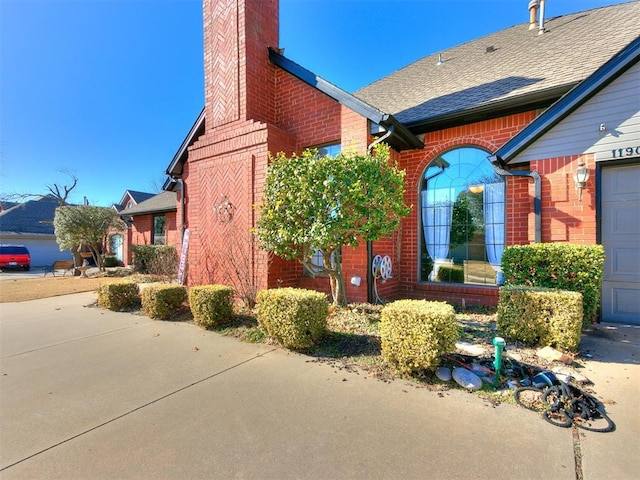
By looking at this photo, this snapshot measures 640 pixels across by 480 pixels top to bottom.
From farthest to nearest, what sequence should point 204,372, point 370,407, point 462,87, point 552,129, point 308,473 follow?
point 462,87 < point 552,129 < point 204,372 < point 370,407 < point 308,473

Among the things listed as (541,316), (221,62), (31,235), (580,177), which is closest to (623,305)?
(580,177)

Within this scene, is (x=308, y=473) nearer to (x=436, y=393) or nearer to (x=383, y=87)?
(x=436, y=393)

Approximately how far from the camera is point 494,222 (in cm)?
694

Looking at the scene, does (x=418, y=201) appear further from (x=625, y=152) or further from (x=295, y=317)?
(x=295, y=317)

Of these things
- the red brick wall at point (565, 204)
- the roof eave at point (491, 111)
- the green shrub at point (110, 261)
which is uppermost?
the roof eave at point (491, 111)

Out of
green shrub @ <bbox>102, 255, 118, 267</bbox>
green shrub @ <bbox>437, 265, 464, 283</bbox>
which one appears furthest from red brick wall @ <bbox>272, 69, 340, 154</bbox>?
green shrub @ <bbox>102, 255, 118, 267</bbox>

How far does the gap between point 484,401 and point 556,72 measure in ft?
24.2

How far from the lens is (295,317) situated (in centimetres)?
461

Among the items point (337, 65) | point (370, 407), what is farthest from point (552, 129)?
point (337, 65)

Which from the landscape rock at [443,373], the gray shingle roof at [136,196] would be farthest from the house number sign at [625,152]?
the gray shingle roof at [136,196]

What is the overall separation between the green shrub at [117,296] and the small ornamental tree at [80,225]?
11085 mm

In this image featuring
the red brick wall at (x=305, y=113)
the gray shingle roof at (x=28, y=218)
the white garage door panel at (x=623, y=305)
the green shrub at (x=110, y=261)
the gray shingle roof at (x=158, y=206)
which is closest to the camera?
the white garage door panel at (x=623, y=305)

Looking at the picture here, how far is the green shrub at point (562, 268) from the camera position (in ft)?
15.9

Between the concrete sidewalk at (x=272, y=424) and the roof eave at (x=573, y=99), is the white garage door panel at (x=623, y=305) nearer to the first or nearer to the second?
the concrete sidewalk at (x=272, y=424)
